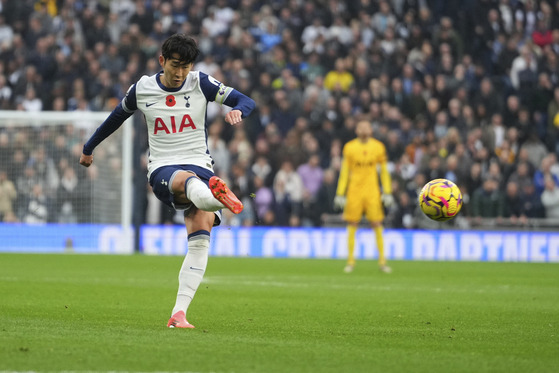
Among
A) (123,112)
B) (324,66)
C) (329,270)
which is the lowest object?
(329,270)

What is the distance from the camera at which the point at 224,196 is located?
649cm

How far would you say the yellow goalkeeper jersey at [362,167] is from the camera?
15.8 meters

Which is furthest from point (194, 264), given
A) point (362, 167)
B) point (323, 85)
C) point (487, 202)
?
point (323, 85)

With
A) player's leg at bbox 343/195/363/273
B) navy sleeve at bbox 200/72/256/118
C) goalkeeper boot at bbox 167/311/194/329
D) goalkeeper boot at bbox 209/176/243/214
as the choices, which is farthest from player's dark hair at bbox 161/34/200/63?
player's leg at bbox 343/195/363/273

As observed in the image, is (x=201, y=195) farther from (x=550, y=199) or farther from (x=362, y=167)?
(x=550, y=199)

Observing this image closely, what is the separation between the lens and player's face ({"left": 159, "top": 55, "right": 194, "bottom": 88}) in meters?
7.10

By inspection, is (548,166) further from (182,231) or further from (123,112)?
(123,112)

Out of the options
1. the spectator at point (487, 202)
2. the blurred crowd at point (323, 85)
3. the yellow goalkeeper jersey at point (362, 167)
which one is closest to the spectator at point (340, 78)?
the blurred crowd at point (323, 85)

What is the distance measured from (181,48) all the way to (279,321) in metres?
2.39

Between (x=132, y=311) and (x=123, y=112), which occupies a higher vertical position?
(x=123, y=112)

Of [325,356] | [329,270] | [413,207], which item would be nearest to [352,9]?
[413,207]

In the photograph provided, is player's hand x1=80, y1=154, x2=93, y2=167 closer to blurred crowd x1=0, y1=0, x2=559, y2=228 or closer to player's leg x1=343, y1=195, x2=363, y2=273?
player's leg x1=343, y1=195, x2=363, y2=273

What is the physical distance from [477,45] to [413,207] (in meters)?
5.51

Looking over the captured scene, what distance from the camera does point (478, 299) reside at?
1080 cm
